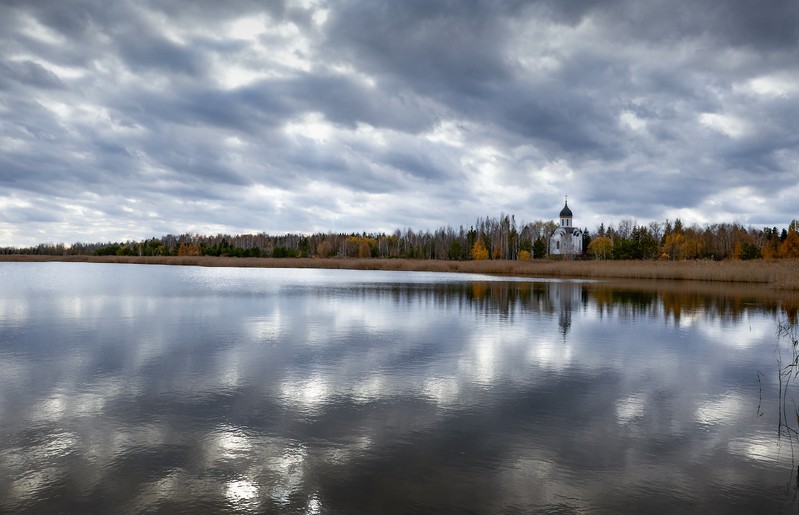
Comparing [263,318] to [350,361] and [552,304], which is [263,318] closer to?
[350,361]

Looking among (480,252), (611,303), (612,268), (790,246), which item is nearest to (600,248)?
(480,252)

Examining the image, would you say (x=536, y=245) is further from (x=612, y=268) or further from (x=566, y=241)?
(x=612, y=268)

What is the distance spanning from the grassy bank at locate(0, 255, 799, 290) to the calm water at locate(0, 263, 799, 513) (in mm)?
30722

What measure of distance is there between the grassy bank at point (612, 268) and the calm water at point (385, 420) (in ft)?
101

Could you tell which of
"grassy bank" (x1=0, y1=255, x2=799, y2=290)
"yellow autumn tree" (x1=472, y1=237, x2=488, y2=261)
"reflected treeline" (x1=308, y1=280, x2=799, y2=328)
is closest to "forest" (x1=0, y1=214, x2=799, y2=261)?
"yellow autumn tree" (x1=472, y1=237, x2=488, y2=261)

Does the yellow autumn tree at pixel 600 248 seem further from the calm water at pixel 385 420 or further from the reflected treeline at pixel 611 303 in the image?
the calm water at pixel 385 420

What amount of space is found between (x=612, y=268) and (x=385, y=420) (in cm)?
4851

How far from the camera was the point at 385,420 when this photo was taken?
23.6 ft

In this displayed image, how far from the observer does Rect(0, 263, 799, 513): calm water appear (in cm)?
508

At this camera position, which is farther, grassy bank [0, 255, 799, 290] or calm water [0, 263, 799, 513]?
grassy bank [0, 255, 799, 290]

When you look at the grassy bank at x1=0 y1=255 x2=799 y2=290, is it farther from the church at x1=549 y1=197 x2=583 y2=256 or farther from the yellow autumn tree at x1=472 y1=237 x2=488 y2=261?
the church at x1=549 y1=197 x2=583 y2=256

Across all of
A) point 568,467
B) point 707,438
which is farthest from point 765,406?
point 568,467

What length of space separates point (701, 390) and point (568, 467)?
493cm

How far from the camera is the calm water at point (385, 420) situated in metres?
5.08
